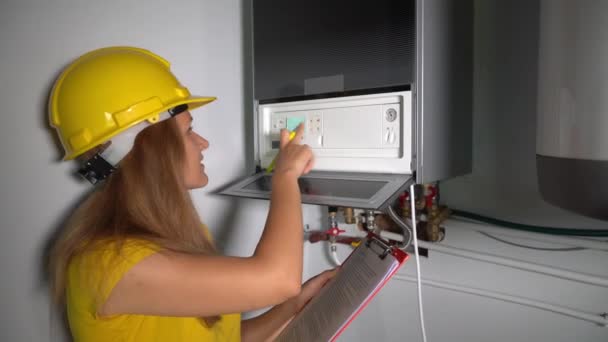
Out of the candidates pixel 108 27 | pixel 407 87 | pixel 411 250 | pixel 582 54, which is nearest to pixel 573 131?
pixel 582 54

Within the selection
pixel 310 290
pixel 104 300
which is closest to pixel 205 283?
pixel 104 300

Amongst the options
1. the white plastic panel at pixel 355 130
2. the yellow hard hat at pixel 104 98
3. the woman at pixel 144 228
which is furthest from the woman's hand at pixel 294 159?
the yellow hard hat at pixel 104 98

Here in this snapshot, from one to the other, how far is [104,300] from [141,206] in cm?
15

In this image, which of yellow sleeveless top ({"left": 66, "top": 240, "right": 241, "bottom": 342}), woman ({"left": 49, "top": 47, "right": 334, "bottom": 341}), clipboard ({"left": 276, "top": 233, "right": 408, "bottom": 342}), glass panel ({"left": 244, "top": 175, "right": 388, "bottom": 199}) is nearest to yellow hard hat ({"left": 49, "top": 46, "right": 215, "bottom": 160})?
woman ({"left": 49, "top": 47, "right": 334, "bottom": 341})

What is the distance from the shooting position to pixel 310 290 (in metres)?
0.83

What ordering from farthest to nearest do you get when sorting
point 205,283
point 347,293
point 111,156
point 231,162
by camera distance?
point 231,162, point 347,293, point 111,156, point 205,283

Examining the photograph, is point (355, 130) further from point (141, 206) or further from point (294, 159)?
point (141, 206)

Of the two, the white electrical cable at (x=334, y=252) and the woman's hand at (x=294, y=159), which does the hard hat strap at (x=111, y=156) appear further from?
the white electrical cable at (x=334, y=252)

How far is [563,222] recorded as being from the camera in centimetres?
89

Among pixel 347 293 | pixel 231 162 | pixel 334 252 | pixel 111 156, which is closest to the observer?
pixel 111 156

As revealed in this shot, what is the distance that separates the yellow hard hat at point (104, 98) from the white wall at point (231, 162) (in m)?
0.08

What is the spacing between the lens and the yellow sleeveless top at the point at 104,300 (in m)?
0.49

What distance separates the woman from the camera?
49 centimetres

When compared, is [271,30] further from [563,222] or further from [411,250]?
[563,222]
